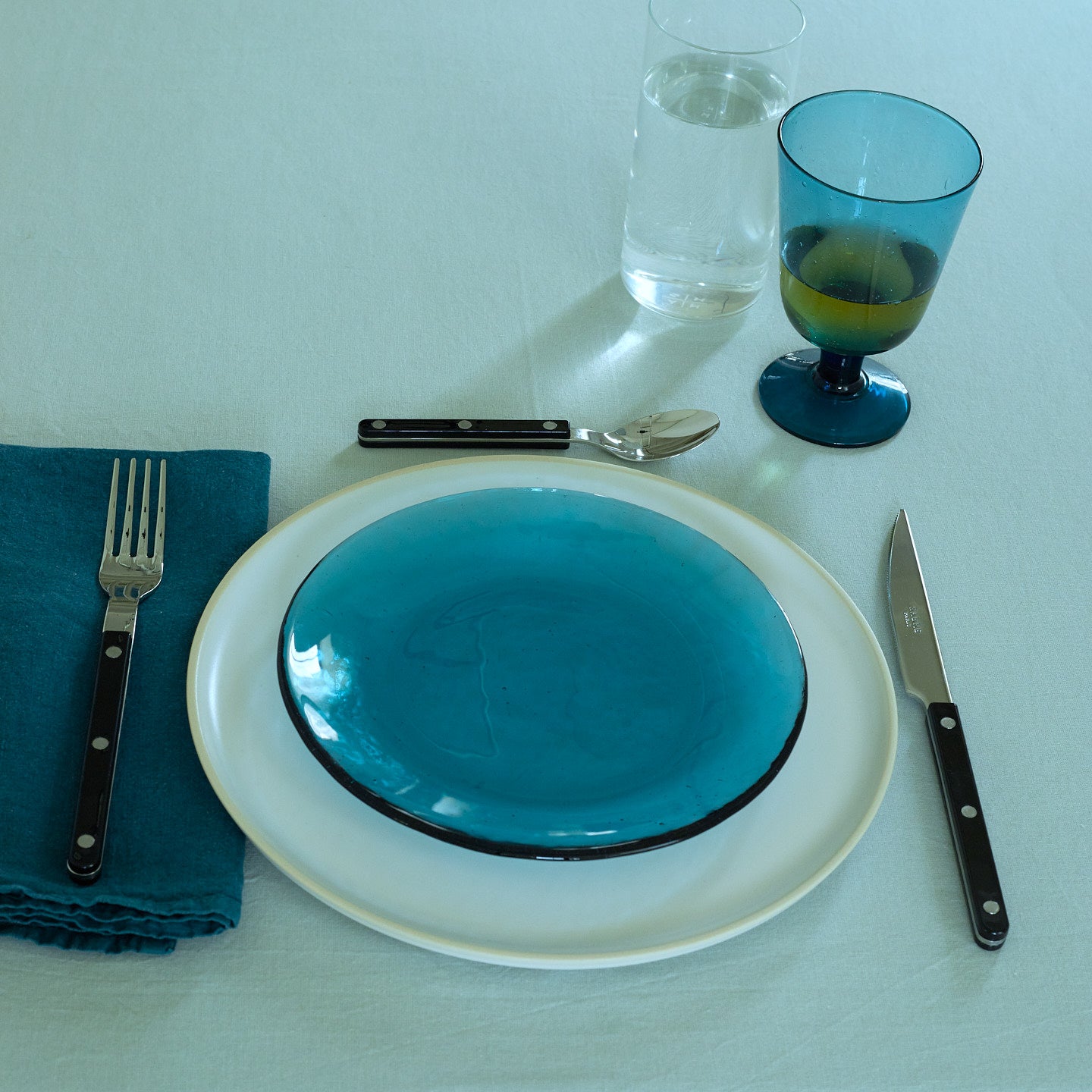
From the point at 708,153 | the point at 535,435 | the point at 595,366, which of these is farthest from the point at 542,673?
the point at 708,153

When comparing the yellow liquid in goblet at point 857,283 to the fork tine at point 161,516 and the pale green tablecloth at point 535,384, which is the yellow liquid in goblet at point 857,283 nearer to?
the pale green tablecloth at point 535,384

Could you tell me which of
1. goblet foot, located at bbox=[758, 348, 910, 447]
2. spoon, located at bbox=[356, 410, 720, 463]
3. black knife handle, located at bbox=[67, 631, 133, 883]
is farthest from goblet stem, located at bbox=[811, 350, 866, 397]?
black knife handle, located at bbox=[67, 631, 133, 883]

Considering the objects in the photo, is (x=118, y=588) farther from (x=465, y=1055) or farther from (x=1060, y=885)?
(x=1060, y=885)

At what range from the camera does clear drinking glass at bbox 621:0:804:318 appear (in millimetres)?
784

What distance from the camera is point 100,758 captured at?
528 mm

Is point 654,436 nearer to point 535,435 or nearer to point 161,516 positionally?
point 535,435

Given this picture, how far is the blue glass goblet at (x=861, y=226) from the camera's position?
0.68m

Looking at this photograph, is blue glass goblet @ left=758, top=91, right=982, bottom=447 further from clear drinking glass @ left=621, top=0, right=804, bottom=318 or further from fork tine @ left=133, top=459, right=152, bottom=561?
fork tine @ left=133, top=459, right=152, bottom=561

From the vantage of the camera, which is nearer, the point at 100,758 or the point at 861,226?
the point at 100,758

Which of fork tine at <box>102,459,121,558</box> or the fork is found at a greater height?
fork tine at <box>102,459,121,558</box>

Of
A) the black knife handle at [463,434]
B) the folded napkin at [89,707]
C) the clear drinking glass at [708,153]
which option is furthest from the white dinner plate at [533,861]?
the clear drinking glass at [708,153]

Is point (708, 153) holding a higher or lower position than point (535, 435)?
higher

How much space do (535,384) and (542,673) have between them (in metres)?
0.29

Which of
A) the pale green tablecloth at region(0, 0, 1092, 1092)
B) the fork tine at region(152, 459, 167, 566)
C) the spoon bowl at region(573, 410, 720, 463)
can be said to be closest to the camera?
the pale green tablecloth at region(0, 0, 1092, 1092)
